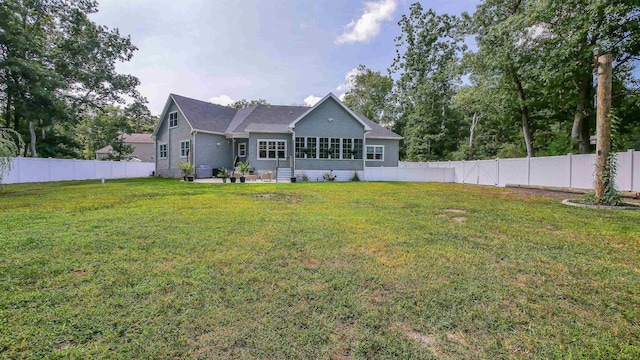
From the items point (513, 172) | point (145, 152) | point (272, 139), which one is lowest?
point (513, 172)

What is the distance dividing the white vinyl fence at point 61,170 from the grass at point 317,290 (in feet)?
48.9

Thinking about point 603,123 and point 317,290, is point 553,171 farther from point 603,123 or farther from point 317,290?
point 317,290

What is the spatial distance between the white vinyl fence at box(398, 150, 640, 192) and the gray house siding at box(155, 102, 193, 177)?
19.7m

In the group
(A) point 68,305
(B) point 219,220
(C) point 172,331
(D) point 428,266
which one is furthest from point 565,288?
(B) point 219,220

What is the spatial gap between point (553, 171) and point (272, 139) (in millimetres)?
15169

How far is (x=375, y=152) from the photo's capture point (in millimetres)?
22031

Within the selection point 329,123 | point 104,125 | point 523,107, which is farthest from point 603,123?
point 104,125

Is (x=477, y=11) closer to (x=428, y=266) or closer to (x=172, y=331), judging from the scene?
(x=428, y=266)

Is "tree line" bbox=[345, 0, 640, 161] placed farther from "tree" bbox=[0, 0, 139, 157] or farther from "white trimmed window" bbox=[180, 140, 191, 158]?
"tree" bbox=[0, 0, 139, 157]

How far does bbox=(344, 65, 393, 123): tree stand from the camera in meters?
35.8

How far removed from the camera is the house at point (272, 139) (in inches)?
704

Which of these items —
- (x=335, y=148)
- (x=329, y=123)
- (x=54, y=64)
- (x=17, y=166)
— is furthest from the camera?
(x=54, y=64)

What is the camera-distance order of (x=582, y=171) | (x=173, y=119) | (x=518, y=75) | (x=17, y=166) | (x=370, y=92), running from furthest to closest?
(x=370, y=92) < (x=173, y=119) < (x=518, y=75) < (x=17, y=166) < (x=582, y=171)

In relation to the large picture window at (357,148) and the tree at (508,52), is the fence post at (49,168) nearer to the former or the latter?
the large picture window at (357,148)
